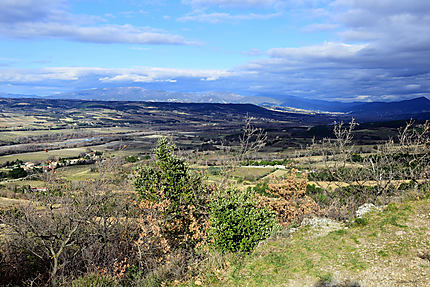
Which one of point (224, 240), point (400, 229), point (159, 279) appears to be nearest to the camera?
point (159, 279)

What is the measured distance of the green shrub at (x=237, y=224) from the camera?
12766 mm

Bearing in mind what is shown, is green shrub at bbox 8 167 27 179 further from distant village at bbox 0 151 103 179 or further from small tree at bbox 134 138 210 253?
small tree at bbox 134 138 210 253

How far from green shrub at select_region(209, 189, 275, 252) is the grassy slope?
0.62m

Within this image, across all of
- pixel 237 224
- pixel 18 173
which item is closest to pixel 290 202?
pixel 237 224

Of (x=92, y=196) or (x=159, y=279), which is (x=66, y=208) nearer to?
(x=92, y=196)

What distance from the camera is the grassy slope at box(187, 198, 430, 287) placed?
9258 millimetres

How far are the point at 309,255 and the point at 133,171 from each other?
9.76 m

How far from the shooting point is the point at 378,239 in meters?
11.2

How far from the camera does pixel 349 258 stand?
1038 centimetres

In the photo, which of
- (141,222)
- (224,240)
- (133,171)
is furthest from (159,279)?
(133,171)

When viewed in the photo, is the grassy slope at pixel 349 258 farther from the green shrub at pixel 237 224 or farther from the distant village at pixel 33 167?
the distant village at pixel 33 167

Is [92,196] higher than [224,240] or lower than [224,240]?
higher

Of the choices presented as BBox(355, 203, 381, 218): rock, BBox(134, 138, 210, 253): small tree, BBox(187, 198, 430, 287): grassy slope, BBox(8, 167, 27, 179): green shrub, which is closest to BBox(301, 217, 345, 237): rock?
BBox(187, 198, 430, 287): grassy slope

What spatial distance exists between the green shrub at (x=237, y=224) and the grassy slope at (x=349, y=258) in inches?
24.3
